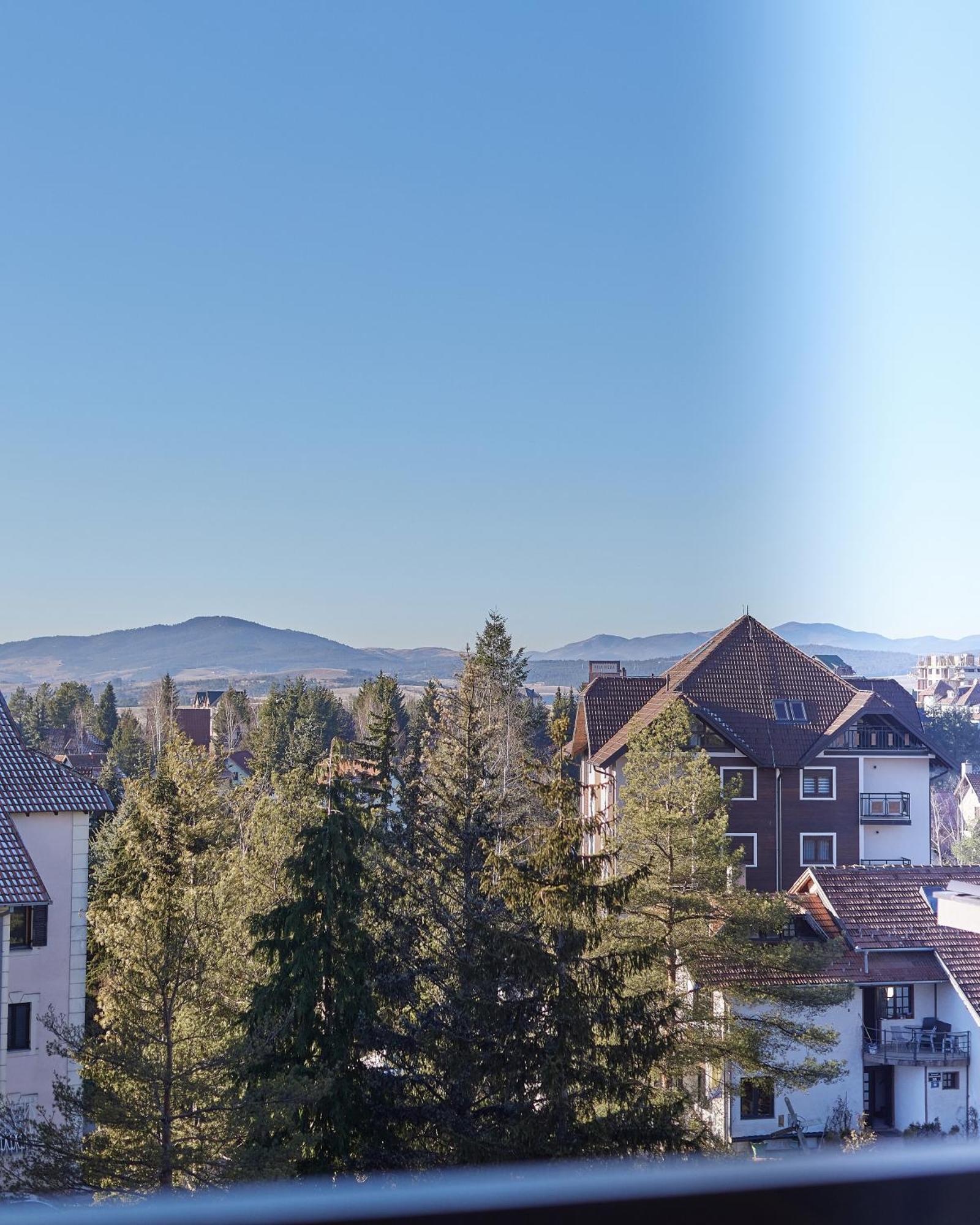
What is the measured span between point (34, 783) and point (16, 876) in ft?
5.02

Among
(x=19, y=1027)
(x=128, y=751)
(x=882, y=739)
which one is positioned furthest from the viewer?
(x=128, y=751)

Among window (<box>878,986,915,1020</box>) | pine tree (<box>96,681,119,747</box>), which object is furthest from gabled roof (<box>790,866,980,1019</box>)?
pine tree (<box>96,681,119,747</box>)

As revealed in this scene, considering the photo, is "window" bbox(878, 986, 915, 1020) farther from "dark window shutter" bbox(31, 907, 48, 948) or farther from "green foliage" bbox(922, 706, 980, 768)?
"green foliage" bbox(922, 706, 980, 768)

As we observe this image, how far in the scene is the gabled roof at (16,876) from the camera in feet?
27.2

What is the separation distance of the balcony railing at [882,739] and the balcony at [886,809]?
0.72 m

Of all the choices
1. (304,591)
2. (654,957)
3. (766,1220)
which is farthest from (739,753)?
(304,591)

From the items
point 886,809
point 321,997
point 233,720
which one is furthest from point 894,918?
point 233,720

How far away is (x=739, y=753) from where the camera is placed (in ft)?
58.4

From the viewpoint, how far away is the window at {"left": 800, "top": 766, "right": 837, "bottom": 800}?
59.1ft

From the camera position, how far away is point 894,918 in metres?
12.8

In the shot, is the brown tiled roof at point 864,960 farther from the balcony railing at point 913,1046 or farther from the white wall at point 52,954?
the white wall at point 52,954

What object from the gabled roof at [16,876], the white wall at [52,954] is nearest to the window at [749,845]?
the white wall at [52,954]

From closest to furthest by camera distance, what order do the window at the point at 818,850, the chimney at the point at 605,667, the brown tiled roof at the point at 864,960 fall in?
1. the brown tiled roof at the point at 864,960
2. the window at the point at 818,850
3. the chimney at the point at 605,667

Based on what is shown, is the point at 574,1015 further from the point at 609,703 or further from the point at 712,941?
the point at 609,703
